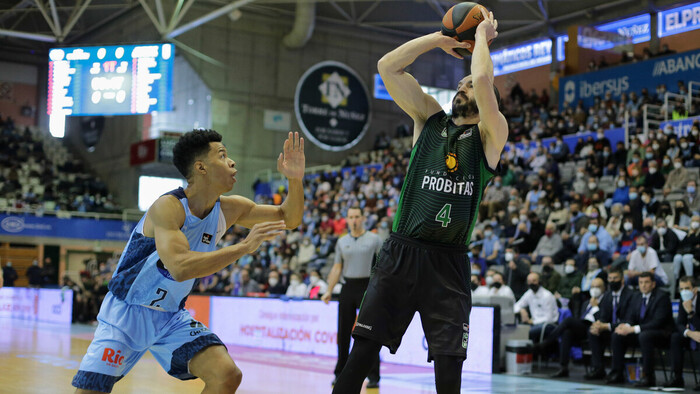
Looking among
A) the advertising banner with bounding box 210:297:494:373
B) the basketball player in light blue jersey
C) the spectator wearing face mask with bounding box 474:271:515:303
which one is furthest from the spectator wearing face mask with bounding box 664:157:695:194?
the basketball player in light blue jersey

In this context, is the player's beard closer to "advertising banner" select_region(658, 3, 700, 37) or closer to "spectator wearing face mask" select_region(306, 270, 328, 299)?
"spectator wearing face mask" select_region(306, 270, 328, 299)

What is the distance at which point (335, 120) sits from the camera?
31469 millimetres

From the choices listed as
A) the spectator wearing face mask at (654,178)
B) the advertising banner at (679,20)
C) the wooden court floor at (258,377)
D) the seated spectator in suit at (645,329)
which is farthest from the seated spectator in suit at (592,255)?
the advertising banner at (679,20)

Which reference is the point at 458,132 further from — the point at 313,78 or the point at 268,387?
the point at 313,78

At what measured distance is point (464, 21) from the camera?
4172 millimetres

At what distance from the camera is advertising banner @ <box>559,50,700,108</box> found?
73.3ft

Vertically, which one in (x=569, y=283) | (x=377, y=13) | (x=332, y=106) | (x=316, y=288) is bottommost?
(x=316, y=288)

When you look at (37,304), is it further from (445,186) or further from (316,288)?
(445,186)

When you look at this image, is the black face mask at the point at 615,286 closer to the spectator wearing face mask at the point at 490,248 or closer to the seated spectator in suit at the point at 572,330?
the seated spectator in suit at the point at 572,330

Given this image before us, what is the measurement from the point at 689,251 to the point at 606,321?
275 centimetres

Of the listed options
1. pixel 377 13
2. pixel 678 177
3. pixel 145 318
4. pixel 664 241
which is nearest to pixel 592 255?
pixel 664 241

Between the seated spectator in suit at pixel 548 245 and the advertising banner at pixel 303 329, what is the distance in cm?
368

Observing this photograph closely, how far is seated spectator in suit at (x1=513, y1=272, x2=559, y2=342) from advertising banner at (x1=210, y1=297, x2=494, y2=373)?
101 cm

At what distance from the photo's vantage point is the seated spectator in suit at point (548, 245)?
568 inches
